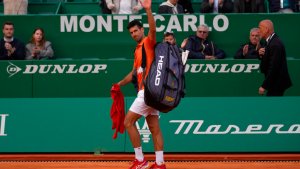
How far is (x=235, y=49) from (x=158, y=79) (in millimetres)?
5679

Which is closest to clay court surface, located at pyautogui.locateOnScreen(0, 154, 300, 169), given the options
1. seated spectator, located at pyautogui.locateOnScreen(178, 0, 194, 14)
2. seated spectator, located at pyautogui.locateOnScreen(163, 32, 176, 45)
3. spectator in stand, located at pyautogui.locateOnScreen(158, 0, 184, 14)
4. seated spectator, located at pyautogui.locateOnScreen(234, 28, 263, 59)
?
seated spectator, located at pyautogui.locateOnScreen(163, 32, 176, 45)

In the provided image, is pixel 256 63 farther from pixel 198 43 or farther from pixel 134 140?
Result: pixel 134 140

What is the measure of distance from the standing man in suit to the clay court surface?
3.85 ft

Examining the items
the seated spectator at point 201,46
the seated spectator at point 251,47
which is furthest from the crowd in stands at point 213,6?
the seated spectator at point 251,47

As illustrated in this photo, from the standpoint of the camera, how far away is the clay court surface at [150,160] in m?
11.7

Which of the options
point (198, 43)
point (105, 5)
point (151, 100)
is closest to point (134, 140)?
point (151, 100)

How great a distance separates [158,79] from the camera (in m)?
10.1

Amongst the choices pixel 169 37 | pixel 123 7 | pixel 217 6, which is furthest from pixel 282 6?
pixel 123 7

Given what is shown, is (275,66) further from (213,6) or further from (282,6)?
(282,6)

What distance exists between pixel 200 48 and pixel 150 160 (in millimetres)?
3285

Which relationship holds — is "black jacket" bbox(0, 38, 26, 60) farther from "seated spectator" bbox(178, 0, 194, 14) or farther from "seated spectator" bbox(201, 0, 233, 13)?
"seated spectator" bbox(201, 0, 233, 13)

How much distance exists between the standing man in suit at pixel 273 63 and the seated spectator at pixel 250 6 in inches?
114

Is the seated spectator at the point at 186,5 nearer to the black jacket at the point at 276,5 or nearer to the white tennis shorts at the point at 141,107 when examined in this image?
the black jacket at the point at 276,5

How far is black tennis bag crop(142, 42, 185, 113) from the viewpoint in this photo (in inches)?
396
